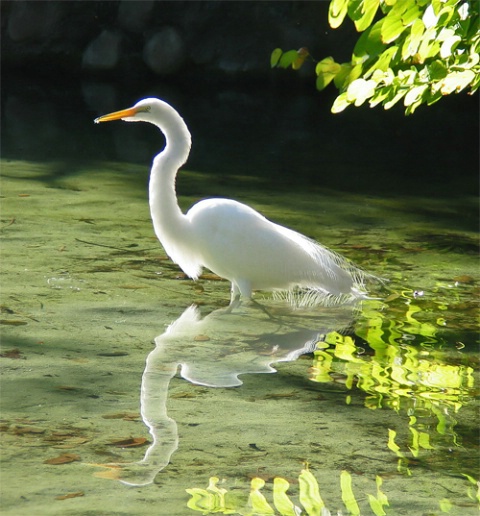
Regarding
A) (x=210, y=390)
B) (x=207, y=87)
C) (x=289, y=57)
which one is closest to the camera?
(x=289, y=57)

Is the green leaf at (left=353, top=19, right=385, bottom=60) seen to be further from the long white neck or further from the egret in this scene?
the long white neck

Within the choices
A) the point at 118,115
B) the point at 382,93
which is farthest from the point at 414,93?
the point at 118,115

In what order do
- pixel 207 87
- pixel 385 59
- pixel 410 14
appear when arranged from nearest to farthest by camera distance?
1. pixel 410 14
2. pixel 385 59
3. pixel 207 87

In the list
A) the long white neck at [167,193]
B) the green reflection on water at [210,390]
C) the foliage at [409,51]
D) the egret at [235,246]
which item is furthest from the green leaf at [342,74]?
the long white neck at [167,193]

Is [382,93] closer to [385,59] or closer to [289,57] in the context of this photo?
[385,59]

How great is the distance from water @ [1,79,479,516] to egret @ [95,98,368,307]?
13 centimetres

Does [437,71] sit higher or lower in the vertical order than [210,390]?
higher

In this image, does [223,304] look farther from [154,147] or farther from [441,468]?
[154,147]

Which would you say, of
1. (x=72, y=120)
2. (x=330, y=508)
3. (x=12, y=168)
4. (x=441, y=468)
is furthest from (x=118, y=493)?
(x=72, y=120)

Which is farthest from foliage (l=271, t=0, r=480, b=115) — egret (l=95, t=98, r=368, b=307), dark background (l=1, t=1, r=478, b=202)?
dark background (l=1, t=1, r=478, b=202)

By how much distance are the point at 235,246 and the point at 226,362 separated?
0.78 meters

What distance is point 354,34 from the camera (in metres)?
12.7

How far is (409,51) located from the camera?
81.0 inches

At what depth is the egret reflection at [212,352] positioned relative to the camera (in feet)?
8.33
